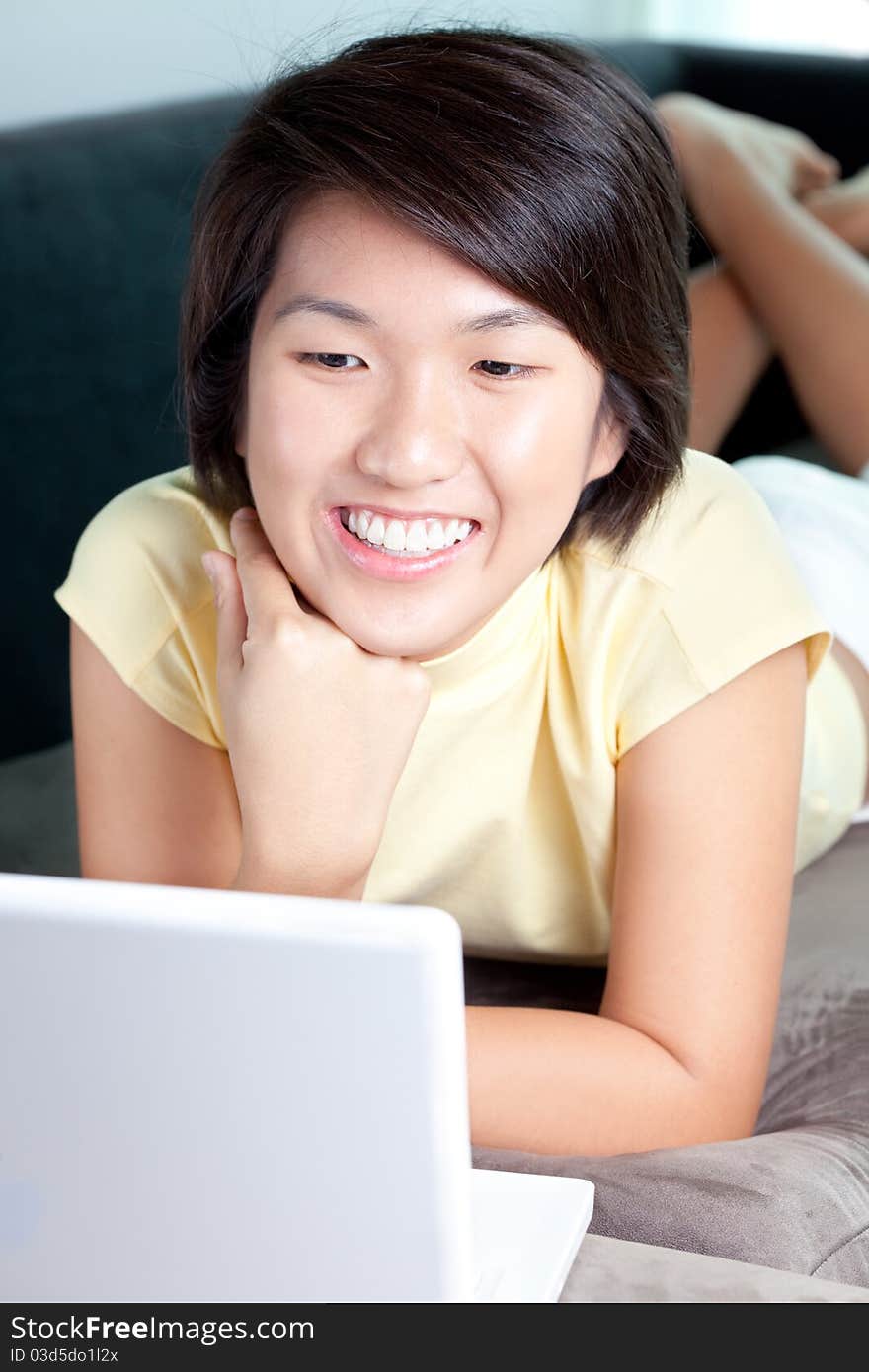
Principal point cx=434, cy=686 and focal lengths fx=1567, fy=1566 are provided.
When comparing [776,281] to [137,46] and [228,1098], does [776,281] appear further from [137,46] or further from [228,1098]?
[228,1098]

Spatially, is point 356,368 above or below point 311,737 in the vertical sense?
above

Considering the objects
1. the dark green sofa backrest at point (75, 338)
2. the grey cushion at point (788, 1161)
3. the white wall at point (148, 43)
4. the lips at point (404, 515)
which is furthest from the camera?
the white wall at point (148, 43)

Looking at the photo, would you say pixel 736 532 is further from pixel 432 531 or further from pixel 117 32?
pixel 117 32

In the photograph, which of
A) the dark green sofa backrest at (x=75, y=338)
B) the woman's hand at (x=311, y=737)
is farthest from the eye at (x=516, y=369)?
the dark green sofa backrest at (x=75, y=338)

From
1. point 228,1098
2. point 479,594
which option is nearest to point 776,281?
point 479,594

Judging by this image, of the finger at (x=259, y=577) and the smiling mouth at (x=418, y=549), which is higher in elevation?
the smiling mouth at (x=418, y=549)

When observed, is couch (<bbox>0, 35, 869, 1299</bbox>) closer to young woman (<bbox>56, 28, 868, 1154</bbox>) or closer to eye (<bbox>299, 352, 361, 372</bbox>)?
young woman (<bbox>56, 28, 868, 1154</bbox>)

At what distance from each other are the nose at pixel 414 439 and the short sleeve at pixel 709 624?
0.26 metres

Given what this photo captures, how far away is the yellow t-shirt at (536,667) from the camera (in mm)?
1168

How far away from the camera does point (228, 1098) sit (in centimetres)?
54

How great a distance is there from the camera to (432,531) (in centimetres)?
103

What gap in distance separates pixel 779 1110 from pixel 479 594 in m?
0.48

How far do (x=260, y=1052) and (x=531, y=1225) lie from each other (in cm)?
24

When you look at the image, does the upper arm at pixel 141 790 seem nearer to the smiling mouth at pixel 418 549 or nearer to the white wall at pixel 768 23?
the smiling mouth at pixel 418 549
